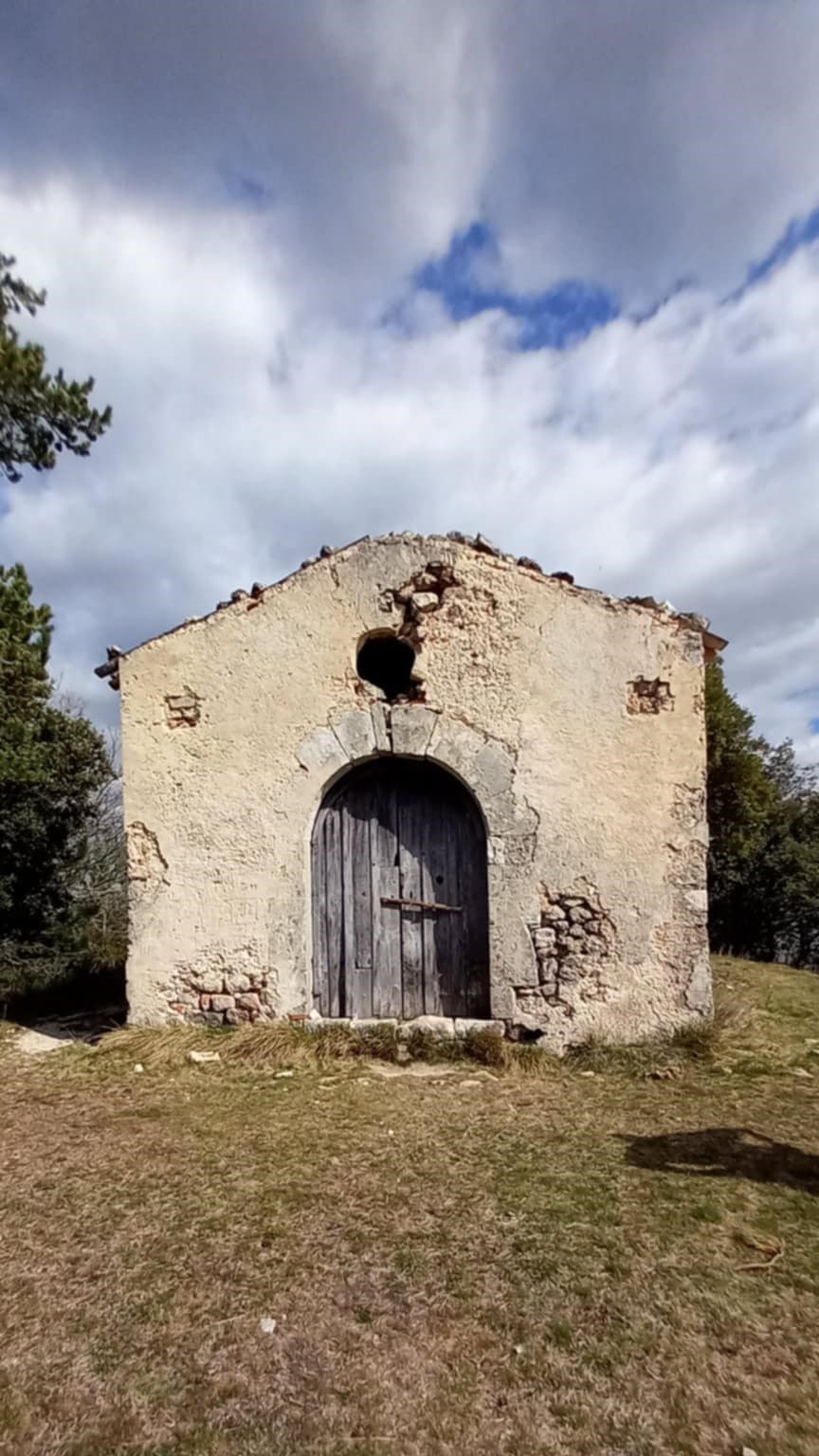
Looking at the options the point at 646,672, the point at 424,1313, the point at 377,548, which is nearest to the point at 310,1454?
the point at 424,1313

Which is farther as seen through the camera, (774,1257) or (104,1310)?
(774,1257)

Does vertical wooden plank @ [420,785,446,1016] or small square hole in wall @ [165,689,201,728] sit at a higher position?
small square hole in wall @ [165,689,201,728]

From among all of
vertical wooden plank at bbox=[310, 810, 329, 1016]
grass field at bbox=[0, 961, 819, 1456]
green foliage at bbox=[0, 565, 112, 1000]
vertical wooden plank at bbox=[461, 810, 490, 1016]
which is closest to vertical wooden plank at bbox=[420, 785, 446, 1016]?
vertical wooden plank at bbox=[461, 810, 490, 1016]

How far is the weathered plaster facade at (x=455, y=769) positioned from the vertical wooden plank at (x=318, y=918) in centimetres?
13

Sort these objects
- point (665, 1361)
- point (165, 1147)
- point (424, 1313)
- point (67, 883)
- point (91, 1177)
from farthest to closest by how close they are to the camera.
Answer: point (67, 883) → point (165, 1147) → point (91, 1177) → point (424, 1313) → point (665, 1361)

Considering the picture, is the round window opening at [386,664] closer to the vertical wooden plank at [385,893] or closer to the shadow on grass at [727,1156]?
the vertical wooden plank at [385,893]

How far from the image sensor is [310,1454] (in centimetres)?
204

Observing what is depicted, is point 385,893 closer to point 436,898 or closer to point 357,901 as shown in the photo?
point 357,901

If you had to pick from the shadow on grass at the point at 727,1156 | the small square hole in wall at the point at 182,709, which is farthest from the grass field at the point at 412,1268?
the small square hole in wall at the point at 182,709

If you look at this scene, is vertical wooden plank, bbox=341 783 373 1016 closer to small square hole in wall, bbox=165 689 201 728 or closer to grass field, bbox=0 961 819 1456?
grass field, bbox=0 961 819 1456

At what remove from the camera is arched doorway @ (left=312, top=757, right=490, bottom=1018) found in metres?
6.08

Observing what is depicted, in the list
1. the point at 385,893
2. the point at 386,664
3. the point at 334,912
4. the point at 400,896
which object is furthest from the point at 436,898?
the point at 386,664

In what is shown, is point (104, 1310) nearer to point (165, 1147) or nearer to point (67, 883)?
point (165, 1147)

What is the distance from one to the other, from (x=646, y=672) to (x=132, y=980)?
472 cm
